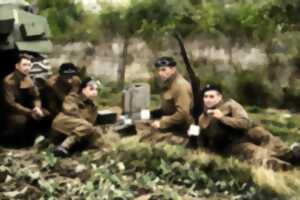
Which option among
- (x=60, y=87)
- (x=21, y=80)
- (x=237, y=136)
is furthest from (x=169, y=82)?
(x=21, y=80)

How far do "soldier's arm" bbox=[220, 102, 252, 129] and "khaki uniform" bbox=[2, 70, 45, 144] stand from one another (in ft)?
6.58

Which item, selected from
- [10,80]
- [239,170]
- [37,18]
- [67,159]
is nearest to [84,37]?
[37,18]

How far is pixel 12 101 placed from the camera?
270 inches

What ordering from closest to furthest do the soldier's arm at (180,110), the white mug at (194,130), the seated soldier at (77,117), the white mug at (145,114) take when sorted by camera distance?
the white mug at (194,130) < the soldier's arm at (180,110) < the white mug at (145,114) < the seated soldier at (77,117)

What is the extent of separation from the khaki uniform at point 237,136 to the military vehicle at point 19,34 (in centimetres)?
218

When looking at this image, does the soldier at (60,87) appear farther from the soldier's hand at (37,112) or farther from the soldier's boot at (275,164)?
the soldier's boot at (275,164)

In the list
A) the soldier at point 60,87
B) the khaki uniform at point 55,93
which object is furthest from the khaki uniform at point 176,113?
the khaki uniform at point 55,93

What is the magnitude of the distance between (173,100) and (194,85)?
311mm

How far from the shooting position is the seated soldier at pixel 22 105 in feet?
22.4

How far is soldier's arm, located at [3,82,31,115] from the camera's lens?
6.82m

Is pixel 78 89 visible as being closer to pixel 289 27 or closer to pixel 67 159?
pixel 67 159

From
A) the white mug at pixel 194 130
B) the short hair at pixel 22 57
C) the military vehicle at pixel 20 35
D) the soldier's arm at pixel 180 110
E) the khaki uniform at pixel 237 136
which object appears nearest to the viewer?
the khaki uniform at pixel 237 136

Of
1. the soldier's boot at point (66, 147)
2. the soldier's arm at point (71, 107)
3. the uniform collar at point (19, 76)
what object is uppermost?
the uniform collar at point (19, 76)

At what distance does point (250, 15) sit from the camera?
7.11m
